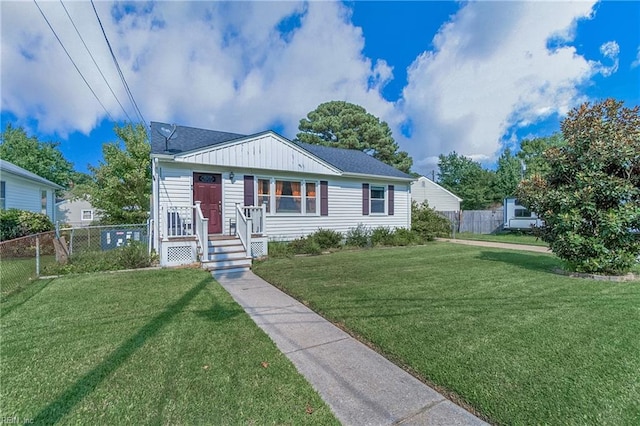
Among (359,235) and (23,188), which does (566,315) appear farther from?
(23,188)

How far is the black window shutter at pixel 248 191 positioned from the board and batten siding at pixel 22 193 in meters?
11.3

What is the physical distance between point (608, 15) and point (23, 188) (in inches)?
1000

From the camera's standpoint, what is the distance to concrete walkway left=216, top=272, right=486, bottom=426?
2012 millimetres

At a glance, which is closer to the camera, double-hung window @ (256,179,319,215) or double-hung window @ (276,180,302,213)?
double-hung window @ (256,179,319,215)

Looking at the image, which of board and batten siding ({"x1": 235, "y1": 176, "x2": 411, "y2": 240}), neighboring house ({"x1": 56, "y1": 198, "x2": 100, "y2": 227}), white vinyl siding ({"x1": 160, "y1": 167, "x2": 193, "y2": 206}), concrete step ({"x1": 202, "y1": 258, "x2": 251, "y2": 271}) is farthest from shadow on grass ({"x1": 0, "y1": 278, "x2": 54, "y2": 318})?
neighboring house ({"x1": 56, "y1": 198, "x2": 100, "y2": 227})

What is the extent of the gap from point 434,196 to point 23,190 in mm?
29495

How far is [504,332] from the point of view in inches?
128

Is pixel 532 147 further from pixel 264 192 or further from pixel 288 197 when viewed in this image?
pixel 264 192

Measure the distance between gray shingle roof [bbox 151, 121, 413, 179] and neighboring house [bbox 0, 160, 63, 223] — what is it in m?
8.11

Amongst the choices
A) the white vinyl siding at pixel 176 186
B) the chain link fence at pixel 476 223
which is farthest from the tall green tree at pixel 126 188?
the chain link fence at pixel 476 223

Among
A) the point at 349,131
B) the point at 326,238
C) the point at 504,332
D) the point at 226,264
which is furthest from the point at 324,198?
the point at 349,131

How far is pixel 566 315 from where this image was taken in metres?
3.78

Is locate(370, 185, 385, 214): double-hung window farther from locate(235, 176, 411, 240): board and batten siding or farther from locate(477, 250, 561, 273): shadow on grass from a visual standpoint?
locate(477, 250, 561, 273): shadow on grass

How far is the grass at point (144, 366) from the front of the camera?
202 cm
